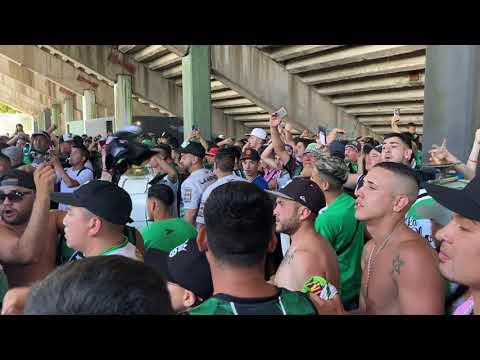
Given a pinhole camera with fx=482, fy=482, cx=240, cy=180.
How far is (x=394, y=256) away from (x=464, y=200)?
0.74 meters

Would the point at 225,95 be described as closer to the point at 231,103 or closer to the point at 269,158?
the point at 231,103

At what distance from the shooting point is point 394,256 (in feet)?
9.16

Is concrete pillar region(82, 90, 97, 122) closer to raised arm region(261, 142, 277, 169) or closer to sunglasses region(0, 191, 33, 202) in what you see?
raised arm region(261, 142, 277, 169)

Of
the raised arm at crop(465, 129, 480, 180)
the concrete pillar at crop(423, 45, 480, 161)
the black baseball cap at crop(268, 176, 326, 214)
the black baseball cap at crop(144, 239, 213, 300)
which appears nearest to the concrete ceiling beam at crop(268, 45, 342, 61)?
the concrete pillar at crop(423, 45, 480, 161)

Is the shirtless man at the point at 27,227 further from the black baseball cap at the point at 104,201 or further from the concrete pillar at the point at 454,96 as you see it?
the concrete pillar at the point at 454,96

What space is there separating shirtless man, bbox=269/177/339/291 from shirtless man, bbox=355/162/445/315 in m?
0.28

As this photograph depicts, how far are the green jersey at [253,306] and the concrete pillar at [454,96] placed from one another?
15.4 feet

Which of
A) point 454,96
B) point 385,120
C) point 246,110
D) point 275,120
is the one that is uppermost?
point 246,110

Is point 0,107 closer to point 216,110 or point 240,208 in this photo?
point 216,110

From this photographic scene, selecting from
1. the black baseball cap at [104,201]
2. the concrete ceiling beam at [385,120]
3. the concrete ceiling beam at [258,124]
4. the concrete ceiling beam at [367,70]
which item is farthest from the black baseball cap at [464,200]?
the concrete ceiling beam at [258,124]

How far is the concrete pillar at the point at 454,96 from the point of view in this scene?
6.00 m

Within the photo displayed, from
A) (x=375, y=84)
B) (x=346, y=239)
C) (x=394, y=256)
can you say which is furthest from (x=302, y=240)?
(x=375, y=84)

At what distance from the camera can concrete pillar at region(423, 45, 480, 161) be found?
6.00m
